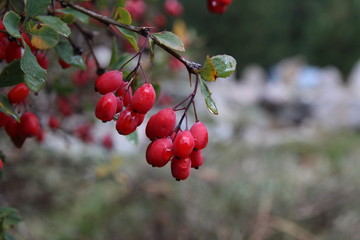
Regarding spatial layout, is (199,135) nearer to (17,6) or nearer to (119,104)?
(119,104)

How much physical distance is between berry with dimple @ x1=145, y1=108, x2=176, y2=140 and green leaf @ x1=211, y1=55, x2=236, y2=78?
6 centimetres

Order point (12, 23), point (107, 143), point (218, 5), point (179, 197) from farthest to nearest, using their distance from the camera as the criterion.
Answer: point (179, 197)
point (107, 143)
point (218, 5)
point (12, 23)

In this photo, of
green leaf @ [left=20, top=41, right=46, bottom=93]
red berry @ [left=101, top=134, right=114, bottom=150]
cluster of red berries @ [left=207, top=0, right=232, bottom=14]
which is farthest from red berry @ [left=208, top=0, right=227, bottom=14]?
red berry @ [left=101, top=134, right=114, bottom=150]

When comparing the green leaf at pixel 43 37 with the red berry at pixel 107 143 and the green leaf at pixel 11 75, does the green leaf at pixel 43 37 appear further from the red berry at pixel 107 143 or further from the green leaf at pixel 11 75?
the red berry at pixel 107 143

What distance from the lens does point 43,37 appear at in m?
0.49

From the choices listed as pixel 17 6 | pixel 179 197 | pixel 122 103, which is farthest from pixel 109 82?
pixel 179 197

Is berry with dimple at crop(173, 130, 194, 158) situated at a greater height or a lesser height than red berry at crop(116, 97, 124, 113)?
greater

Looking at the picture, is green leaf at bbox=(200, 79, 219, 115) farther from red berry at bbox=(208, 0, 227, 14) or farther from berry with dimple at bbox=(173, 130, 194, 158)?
red berry at bbox=(208, 0, 227, 14)

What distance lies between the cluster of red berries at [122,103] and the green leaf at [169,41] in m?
0.05

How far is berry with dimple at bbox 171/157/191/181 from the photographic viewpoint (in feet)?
1.56

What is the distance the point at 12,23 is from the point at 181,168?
22 centimetres

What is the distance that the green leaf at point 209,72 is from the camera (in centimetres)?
46

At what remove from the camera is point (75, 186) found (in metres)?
2.08

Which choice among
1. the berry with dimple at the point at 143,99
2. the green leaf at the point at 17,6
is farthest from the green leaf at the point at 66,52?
the berry with dimple at the point at 143,99
